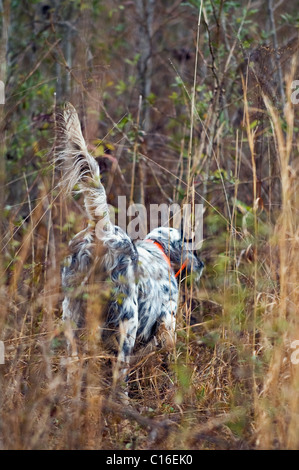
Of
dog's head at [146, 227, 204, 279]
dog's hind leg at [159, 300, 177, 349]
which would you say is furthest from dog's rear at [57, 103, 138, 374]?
dog's head at [146, 227, 204, 279]

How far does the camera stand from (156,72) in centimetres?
807

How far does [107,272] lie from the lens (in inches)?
133

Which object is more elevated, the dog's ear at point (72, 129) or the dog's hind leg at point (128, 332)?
the dog's ear at point (72, 129)

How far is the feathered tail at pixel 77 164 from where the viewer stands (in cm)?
305

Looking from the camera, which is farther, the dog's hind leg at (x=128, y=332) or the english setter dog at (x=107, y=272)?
the dog's hind leg at (x=128, y=332)

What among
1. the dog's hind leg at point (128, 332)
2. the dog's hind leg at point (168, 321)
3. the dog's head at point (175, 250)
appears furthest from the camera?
the dog's head at point (175, 250)

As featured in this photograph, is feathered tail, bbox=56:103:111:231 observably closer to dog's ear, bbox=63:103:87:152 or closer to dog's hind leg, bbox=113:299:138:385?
dog's ear, bbox=63:103:87:152

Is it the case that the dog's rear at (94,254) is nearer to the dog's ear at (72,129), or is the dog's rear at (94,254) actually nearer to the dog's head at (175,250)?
the dog's ear at (72,129)

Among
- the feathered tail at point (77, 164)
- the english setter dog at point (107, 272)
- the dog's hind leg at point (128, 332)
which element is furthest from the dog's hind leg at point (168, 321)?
the feathered tail at point (77, 164)

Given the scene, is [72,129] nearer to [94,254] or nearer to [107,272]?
[94,254]

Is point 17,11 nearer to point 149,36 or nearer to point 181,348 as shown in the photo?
point 149,36

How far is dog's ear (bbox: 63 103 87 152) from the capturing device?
3012 mm

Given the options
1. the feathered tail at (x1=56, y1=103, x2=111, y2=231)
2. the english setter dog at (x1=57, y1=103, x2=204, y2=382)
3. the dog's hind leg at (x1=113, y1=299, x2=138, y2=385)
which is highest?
the feathered tail at (x1=56, y1=103, x2=111, y2=231)
